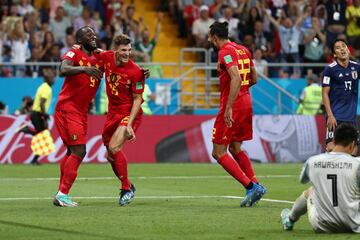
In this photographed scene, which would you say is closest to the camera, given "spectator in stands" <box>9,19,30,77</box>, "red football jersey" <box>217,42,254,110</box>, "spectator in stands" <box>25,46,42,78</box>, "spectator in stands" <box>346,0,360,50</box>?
"red football jersey" <box>217,42,254,110</box>

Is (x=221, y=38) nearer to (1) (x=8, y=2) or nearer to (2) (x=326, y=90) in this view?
(2) (x=326, y=90)

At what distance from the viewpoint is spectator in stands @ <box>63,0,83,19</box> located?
3259cm

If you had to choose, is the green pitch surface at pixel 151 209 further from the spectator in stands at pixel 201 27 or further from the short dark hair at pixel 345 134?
the spectator in stands at pixel 201 27

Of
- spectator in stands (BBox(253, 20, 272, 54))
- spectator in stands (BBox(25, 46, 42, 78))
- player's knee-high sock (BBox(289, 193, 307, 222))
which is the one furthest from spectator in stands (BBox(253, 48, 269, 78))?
player's knee-high sock (BBox(289, 193, 307, 222))

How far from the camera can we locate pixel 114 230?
39.9ft

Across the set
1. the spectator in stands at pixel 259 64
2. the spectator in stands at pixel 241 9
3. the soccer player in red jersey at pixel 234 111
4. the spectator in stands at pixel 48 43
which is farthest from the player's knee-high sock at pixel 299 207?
the spectator in stands at pixel 241 9

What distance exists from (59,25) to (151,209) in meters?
17.7

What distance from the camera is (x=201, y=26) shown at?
33625 mm

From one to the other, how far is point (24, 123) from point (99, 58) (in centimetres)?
1261

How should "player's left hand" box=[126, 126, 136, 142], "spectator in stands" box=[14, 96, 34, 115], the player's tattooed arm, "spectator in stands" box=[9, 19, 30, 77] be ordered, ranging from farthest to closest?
"spectator in stands" box=[9, 19, 30, 77] < "spectator in stands" box=[14, 96, 34, 115] < "player's left hand" box=[126, 126, 136, 142] < the player's tattooed arm

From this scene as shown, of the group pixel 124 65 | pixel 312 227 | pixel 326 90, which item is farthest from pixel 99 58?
pixel 312 227

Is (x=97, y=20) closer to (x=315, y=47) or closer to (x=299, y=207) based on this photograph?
(x=315, y=47)

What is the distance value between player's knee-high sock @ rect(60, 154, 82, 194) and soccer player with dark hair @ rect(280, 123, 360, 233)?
506cm

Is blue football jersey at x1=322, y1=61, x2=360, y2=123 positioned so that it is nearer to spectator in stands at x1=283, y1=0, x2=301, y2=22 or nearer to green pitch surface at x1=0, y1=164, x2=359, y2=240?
green pitch surface at x1=0, y1=164, x2=359, y2=240
